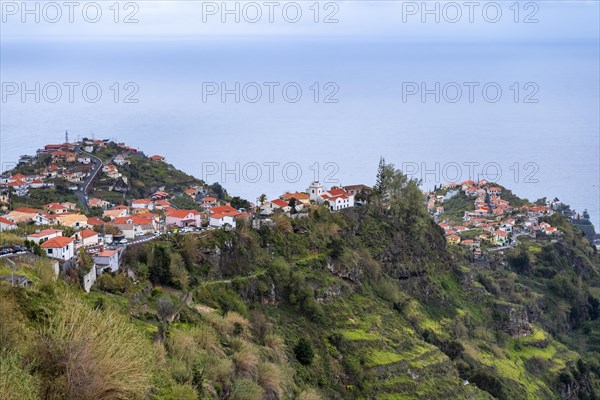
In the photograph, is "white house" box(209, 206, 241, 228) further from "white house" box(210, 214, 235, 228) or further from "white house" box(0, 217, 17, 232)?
"white house" box(0, 217, 17, 232)

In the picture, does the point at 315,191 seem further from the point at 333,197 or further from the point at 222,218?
the point at 222,218

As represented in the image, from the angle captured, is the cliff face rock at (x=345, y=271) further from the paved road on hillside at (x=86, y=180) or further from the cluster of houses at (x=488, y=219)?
the cluster of houses at (x=488, y=219)

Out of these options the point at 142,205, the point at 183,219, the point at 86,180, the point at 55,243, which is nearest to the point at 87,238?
the point at 55,243

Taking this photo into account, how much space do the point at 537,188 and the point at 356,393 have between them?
238 feet

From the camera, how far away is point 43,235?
2883 centimetres

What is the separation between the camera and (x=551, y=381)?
38.7 m

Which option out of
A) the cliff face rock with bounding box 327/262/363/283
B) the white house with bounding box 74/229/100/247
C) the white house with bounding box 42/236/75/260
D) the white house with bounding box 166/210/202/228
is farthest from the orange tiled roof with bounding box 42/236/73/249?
the cliff face rock with bounding box 327/262/363/283

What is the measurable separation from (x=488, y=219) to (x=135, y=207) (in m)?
33.0

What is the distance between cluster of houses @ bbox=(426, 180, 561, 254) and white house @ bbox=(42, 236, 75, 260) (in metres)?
34.1

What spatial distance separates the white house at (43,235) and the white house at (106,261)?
6.92 feet

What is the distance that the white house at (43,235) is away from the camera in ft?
93.5

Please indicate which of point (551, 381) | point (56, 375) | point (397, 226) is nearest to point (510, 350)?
point (551, 381)

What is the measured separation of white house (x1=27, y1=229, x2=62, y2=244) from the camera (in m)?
28.5

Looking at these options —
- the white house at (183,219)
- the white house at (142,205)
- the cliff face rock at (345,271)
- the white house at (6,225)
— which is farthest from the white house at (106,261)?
the white house at (142,205)
